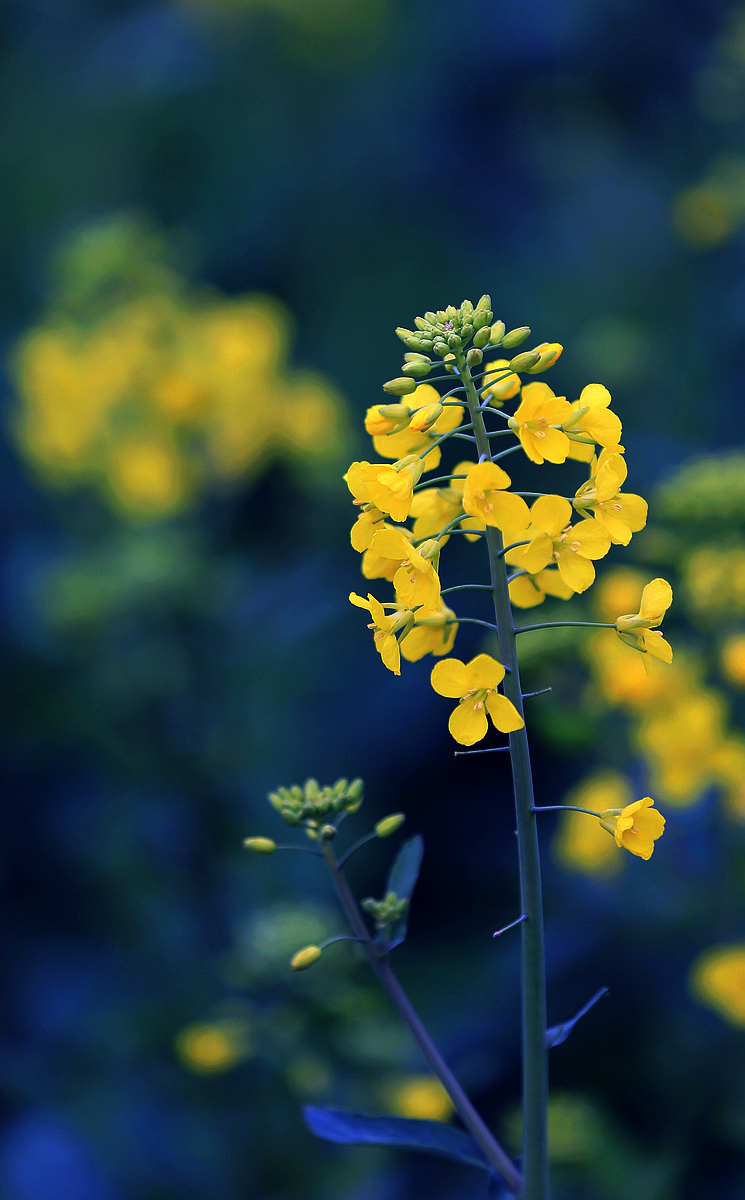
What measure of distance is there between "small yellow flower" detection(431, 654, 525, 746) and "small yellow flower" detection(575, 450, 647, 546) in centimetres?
28

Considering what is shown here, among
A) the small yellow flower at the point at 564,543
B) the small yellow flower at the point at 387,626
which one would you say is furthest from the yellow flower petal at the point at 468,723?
the small yellow flower at the point at 564,543

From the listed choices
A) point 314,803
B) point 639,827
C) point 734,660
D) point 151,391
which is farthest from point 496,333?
point 151,391

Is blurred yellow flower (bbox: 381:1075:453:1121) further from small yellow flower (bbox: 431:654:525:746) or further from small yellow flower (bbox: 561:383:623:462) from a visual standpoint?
small yellow flower (bbox: 561:383:623:462)


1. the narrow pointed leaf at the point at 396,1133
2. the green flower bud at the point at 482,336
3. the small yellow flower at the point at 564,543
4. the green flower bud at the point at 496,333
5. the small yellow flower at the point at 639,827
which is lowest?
the narrow pointed leaf at the point at 396,1133

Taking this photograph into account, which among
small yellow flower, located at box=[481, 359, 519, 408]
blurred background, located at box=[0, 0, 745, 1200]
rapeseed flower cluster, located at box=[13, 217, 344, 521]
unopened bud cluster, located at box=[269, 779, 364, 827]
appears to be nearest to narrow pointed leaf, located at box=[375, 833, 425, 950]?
unopened bud cluster, located at box=[269, 779, 364, 827]

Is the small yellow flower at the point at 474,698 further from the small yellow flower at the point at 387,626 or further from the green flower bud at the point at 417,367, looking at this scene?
the green flower bud at the point at 417,367

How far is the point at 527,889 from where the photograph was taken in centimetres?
140

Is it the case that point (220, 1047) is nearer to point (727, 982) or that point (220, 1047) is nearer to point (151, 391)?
point (727, 982)

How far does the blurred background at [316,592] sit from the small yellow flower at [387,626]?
1.47m

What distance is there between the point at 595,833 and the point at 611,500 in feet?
5.82

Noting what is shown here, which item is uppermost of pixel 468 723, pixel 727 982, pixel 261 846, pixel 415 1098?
pixel 468 723

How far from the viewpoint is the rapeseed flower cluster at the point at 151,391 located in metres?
4.41

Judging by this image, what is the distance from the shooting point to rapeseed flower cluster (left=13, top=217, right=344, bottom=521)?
4414mm

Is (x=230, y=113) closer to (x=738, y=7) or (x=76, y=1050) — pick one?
(x=738, y=7)
